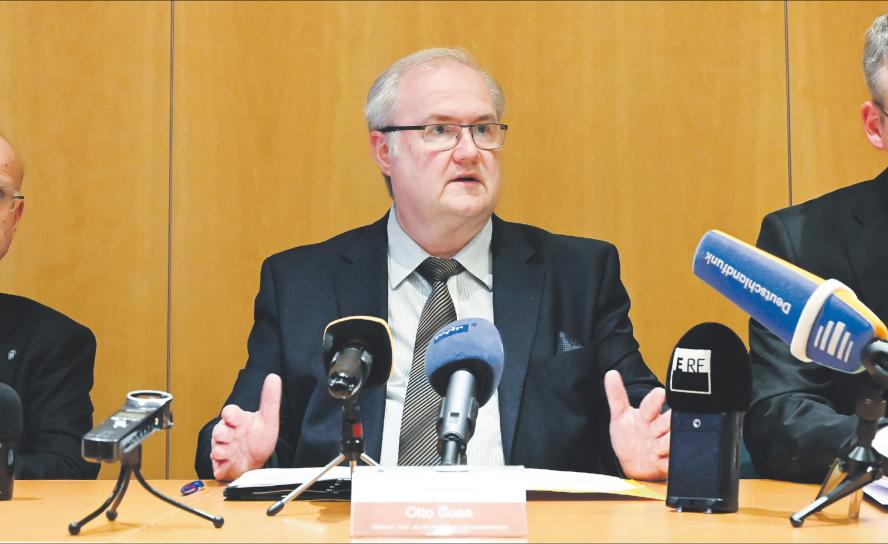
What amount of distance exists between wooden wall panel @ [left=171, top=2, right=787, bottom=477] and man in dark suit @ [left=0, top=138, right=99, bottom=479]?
1.79 ft

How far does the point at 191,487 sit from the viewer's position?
1960 mm

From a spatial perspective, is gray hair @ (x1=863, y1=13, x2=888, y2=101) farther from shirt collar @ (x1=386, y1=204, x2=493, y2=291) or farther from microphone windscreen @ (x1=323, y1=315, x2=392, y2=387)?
microphone windscreen @ (x1=323, y1=315, x2=392, y2=387)

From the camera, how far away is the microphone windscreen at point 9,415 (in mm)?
1882

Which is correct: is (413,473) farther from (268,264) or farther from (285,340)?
(268,264)

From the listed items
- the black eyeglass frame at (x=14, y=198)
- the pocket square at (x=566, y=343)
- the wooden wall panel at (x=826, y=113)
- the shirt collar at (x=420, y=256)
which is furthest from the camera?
the wooden wall panel at (x=826, y=113)

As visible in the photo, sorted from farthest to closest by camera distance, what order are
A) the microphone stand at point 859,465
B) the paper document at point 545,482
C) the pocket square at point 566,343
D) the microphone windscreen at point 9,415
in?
the pocket square at point 566,343 → the microphone windscreen at point 9,415 → the paper document at point 545,482 → the microphone stand at point 859,465

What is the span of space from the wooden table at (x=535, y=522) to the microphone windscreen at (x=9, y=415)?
115mm

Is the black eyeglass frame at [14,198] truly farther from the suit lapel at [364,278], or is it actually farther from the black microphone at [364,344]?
the black microphone at [364,344]

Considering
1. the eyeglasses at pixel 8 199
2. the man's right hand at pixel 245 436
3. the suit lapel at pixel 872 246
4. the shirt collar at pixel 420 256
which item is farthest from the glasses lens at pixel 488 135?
the eyeglasses at pixel 8 199

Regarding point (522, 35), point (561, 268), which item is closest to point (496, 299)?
point (561, 268)

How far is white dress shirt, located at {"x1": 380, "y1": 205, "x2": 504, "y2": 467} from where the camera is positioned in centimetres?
241

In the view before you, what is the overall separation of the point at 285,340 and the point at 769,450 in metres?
1.07

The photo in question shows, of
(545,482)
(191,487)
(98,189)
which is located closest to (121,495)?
(191,487)

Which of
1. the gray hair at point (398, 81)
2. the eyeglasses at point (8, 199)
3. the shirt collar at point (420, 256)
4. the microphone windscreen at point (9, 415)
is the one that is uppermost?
the gray hair at point (398, 81)
